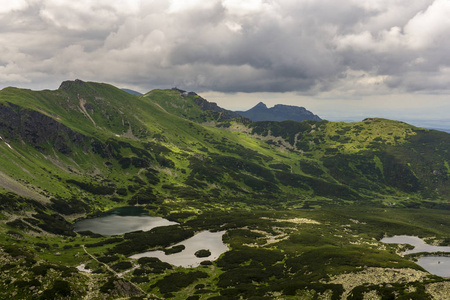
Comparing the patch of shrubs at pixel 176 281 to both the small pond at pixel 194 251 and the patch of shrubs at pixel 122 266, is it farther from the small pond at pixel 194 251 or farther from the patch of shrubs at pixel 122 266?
the patch of shrubs at pixel 122 266

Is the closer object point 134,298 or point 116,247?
point 134,298

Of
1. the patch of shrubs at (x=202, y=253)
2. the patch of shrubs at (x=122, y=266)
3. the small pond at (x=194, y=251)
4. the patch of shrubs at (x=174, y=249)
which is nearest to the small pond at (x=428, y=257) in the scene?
the small pond at (x=194, y=251)

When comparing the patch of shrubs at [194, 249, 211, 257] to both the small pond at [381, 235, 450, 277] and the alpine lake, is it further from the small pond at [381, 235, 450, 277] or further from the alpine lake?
the small pond at [381, 235, 450, 277]

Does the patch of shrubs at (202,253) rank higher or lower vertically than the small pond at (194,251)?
higher

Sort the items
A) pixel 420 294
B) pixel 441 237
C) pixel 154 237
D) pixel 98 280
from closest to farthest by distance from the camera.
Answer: pixel 420 294 → pixel 98 280 → pixel 154 237 → pixel 441 237

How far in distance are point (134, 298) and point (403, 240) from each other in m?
156

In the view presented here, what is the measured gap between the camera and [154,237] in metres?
150

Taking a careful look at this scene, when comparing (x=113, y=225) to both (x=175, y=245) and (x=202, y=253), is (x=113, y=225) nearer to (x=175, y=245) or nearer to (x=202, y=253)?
(x=175, y=245)

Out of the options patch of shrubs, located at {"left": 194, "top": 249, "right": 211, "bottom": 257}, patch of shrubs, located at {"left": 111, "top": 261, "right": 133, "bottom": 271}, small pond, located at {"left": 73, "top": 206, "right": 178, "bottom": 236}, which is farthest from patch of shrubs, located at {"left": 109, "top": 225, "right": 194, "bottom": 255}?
patch of shrubs, located at {"left": 194, "top": 249, "right": 211, "bottom": 257}

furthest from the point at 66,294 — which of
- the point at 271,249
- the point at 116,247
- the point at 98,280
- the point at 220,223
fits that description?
the point at 220,223

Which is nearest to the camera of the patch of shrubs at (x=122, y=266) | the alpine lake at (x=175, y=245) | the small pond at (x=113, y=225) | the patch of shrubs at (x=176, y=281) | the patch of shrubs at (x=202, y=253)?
the patch of shrubs at (x=176, y=281)

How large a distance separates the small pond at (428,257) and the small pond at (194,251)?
80758 mm

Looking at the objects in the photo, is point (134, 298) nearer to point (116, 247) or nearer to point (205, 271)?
point (205, 271)

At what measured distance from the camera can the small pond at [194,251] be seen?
117 meters
